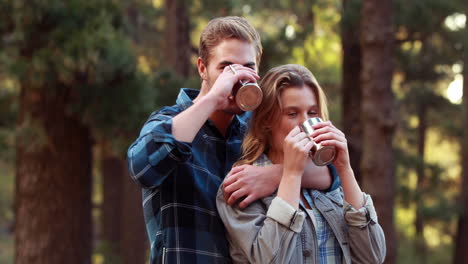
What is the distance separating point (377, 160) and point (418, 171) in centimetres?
690

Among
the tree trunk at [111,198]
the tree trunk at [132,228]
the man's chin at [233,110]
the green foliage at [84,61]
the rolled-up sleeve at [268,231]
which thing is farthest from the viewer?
the tree trunk at [111,198]

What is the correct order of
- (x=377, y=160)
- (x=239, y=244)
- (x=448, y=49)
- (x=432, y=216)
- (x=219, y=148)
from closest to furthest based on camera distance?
(x=239, y=244)
(x=219, y=148)
(x=377, y=160)
(x=448, y=49)
(x=432, y=216)

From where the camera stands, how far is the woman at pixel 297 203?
2.25 metres

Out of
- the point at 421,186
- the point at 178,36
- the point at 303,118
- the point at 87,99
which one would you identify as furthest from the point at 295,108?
the point at 421,186

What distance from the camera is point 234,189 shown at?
2336mm

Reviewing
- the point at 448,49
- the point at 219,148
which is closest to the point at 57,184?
the point at 219,148

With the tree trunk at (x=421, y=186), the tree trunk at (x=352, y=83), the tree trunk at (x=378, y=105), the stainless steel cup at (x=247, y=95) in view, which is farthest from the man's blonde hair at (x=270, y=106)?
the tree trunk at (x=421, y=186)

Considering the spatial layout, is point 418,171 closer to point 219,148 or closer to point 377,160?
point 377,160

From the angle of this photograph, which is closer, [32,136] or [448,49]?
[32,136]

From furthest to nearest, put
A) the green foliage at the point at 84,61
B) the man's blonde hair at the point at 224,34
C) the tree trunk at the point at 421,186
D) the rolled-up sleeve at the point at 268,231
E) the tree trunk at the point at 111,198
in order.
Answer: the tree trunk at the point at 111,198 → the tree trunk at the point at 421,186 → the green foliage at the point at 84,61 → the man's blonde hair at the point at 224,34 → the rolled-up sleeve at the point at 268,231

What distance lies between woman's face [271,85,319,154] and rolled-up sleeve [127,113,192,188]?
0.42 m

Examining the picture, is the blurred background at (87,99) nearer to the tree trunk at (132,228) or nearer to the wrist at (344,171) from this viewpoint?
the tree trunk at (132,228)

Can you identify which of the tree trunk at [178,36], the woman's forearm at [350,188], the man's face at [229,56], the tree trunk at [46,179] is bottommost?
the woman's forearm at [350,188]

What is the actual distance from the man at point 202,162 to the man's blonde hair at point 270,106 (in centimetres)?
9
